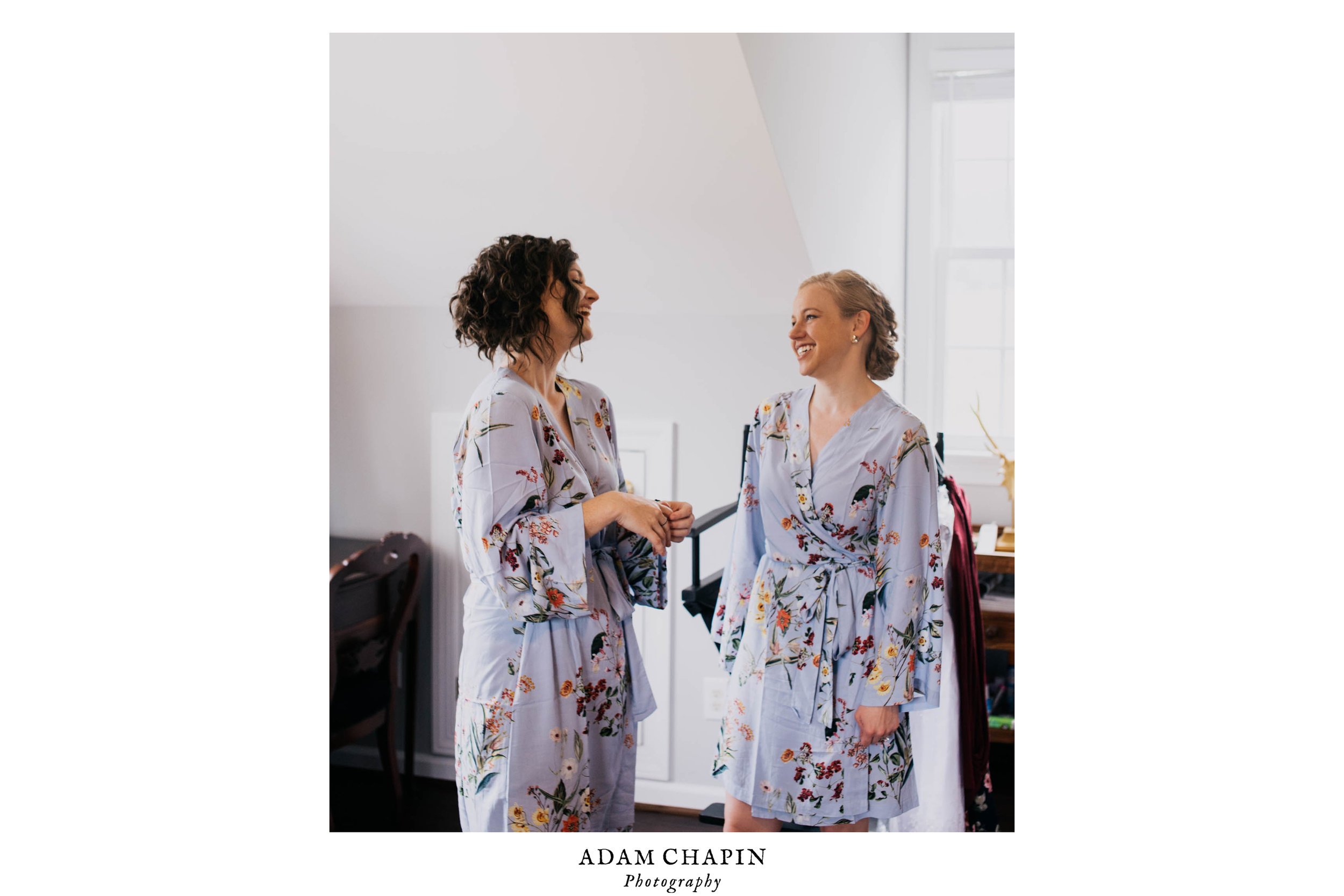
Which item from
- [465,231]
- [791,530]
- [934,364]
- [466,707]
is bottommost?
[466,707]

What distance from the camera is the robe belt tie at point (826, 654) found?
1160 mm

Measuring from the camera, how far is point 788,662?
1.17 metres

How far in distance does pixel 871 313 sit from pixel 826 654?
476 millimetres

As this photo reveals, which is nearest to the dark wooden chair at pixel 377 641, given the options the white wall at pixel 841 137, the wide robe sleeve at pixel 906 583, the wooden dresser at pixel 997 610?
the wide robe sleeve at pixel 906 583

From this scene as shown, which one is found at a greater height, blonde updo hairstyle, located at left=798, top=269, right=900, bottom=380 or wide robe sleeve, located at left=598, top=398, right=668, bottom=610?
blonde updo hairstyle, located at left=798, top=269, right=900, bottom=380

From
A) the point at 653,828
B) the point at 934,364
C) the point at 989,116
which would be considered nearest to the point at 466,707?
the point at 653,828

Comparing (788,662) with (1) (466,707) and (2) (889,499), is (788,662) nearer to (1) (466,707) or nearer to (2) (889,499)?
(2) (889,499)

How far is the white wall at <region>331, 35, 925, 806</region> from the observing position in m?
1.19

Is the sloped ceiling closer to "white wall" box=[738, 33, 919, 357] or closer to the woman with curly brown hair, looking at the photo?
"white wall" box=[738, 33, 919, 357]

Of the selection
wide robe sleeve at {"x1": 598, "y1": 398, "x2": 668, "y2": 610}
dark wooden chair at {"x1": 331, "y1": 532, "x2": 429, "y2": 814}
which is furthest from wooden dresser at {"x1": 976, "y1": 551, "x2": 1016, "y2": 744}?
dark wooden chair at {"x1": 331, "y1": 532, "x2": 429, "y2": 814}

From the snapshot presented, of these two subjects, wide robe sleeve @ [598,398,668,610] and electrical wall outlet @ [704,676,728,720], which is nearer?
wide robe sleeve @ [598,398,668,610]

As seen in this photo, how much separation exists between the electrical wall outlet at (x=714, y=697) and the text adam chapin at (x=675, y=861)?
0.40m

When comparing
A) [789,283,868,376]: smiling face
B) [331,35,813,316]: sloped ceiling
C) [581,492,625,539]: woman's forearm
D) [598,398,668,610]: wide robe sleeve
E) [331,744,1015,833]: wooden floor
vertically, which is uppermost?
[331,35,813,316]: sloped ceiling
